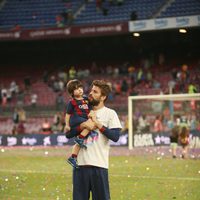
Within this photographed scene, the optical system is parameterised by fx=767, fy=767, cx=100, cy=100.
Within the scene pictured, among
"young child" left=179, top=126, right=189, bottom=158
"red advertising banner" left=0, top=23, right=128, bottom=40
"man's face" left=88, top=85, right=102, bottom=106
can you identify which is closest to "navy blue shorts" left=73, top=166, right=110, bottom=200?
"man's face" left=88, top=85, right=102, bottom=106

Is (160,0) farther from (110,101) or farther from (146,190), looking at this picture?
(146,190)

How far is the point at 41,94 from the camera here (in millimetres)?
44719

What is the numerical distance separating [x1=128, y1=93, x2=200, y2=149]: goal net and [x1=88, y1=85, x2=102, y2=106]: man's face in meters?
22.7

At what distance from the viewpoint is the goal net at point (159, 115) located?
3241 centimetres

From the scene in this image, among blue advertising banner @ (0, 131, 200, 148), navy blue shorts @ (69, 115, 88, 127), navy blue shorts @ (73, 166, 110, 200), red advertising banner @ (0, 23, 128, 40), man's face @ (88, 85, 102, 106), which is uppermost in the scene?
red advertising banner @ (0, 23, 128, 40)

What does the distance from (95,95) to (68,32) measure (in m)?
36.6

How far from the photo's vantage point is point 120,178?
19062mm

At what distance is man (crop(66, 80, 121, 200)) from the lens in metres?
9.19

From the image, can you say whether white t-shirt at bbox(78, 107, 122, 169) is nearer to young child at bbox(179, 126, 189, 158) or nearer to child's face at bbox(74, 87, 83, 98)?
child's face at bbox(74, 87, 83, 98)

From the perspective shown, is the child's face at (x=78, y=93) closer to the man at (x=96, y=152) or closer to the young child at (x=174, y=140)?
the man at (x=96, y=152)

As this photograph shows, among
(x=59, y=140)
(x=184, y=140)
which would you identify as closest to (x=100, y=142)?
(x=184, y=140)

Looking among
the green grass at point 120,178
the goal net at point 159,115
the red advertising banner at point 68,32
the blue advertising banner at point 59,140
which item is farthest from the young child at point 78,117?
the red advertising banner at point 68,32

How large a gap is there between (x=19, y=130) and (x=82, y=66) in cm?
820

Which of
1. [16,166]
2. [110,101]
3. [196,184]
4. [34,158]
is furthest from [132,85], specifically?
[196,184]
